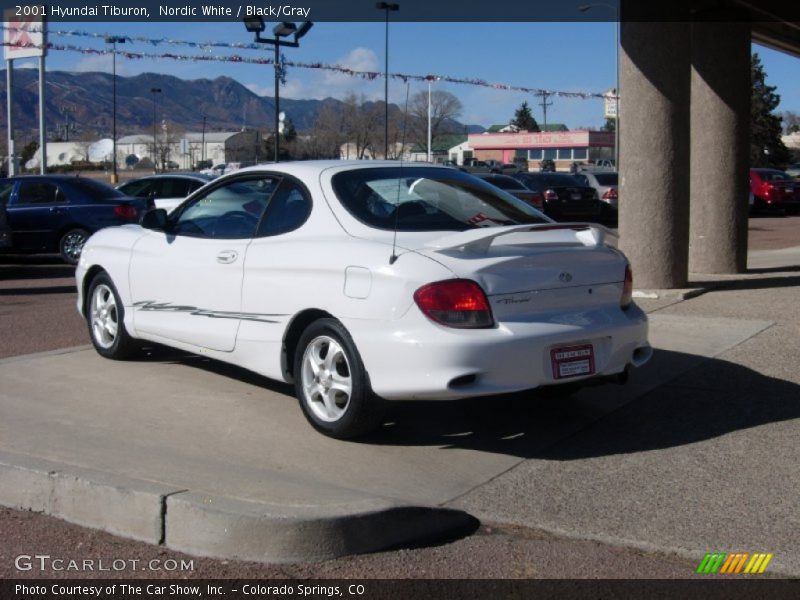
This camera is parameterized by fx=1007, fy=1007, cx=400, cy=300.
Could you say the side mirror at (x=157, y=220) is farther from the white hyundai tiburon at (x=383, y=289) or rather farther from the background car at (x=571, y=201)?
the background car at (x=571, y=201)

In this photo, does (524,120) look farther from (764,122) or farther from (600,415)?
(600,415)

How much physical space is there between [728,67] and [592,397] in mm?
8354

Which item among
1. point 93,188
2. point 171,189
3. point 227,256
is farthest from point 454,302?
point 171,189

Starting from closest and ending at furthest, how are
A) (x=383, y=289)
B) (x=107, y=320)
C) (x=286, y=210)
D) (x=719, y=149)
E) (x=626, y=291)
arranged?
(x=383, y=289) → (x=626, y=291) → (x=286, y=210) → (x=107, y=320) → (x=719, y=149)

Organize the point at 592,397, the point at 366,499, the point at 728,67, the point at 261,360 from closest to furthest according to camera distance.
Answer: the point at 366,499 < the point at 261,360 < the point at 592,397 < the point at 728,67

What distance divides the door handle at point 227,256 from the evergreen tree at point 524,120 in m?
118

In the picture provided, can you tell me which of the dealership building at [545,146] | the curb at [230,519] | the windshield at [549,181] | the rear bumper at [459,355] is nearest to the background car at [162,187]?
the windshield at [549,181]

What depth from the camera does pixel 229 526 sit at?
14.1 ft

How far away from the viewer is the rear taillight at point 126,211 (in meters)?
16.1

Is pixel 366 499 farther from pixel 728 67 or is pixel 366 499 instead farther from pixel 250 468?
pixel 728 67

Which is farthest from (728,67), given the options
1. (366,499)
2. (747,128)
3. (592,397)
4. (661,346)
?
(366,499)

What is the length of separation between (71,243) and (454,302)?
11939mm

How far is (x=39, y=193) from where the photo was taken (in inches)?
634

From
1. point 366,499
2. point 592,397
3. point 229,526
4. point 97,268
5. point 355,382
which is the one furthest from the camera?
point 97,268
